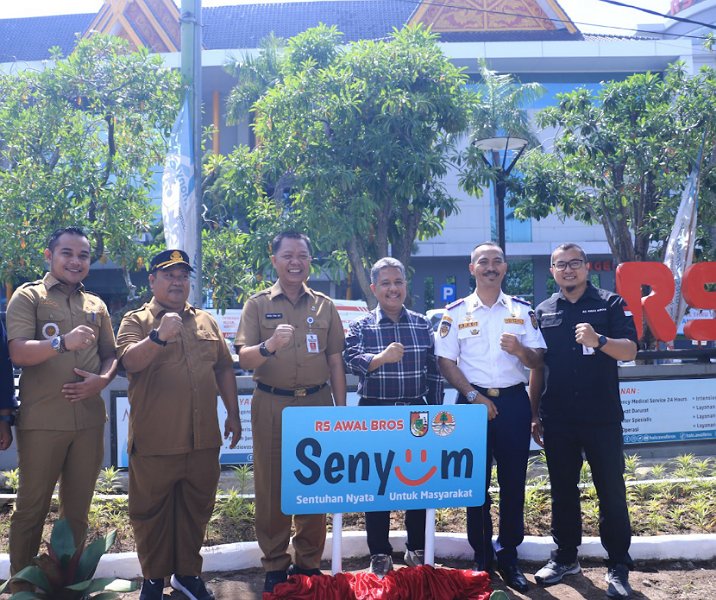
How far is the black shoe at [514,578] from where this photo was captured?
12.8 ft

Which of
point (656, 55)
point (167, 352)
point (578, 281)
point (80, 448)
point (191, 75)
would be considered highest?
point (656, 55)

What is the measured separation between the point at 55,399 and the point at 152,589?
3.79ft

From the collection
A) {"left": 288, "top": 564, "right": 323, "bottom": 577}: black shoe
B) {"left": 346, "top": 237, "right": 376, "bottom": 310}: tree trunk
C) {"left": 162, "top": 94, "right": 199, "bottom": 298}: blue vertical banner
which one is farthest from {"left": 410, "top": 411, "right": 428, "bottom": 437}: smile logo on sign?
{"left": 346, "top": 237, "right": 376, "bottom": 310}: tree trunk

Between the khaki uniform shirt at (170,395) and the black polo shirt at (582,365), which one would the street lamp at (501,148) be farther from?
the khaki uniform shirt at (170,395)

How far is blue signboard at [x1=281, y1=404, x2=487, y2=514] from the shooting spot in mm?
3422

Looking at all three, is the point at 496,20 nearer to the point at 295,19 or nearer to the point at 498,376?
the point at 295,19

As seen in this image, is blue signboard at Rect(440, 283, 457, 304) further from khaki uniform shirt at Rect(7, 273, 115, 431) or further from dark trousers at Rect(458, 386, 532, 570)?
khaki uniform shirt at Rect(7, 273, 115, 431)

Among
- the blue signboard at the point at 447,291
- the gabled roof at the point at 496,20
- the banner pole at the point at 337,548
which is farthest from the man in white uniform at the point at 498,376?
the blue signboard at the point at 447,291

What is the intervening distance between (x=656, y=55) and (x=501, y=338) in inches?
891

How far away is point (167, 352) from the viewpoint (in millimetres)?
3664

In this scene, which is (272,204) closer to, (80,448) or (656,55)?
(80,448)

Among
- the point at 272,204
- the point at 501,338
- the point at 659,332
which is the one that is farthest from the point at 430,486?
the point at 272,204

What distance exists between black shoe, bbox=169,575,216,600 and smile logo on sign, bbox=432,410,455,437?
1576 mm

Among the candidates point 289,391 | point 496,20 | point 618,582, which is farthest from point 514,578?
point 496,20
